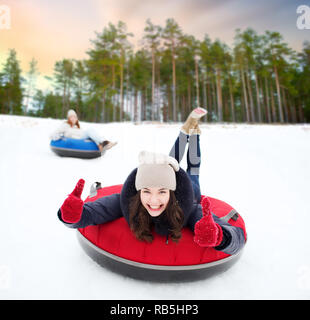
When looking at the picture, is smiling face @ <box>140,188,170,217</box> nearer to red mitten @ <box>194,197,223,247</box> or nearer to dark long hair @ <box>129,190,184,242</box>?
dark long hair @ <box>129,190,184,242</box>

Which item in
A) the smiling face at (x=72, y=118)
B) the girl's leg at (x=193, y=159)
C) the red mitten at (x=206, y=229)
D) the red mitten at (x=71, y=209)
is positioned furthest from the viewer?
the smiling face at (x=72, y=118)

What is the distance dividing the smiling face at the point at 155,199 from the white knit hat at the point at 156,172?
0.03 meters

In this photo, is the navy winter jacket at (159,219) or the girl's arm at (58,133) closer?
the navy winter jacket at (159,219)

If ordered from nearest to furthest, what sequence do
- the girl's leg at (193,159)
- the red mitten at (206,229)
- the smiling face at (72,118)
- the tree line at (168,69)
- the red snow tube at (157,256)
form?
the red mitten at (206,229)
the red snow tube at (157,256)
the girl's leg at (193,159)
the smiling face at (72,118)
the tree line at (168,69)

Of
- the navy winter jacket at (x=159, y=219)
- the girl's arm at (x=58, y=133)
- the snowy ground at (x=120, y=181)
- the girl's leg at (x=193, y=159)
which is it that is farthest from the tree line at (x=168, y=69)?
the navy winter jacket at (x=159, y=219)

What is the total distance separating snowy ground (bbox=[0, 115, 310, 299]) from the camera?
1300mm

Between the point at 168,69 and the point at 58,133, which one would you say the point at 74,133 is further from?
the point at 168,69

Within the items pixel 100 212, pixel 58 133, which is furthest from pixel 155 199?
pixel 58 133

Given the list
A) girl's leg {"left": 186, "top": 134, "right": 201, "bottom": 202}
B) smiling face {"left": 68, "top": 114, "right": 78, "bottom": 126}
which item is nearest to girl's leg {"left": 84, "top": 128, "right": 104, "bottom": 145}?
smiling face {"left": 68, "top": 114, "right": 78, "bottom": 126}

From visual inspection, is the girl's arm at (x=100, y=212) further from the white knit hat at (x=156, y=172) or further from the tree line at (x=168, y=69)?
the tree line at (x=168, y=69)

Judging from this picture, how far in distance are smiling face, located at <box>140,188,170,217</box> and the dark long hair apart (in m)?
0.06

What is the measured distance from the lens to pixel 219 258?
4.23ft

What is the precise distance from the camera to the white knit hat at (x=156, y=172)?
47.1 inches
